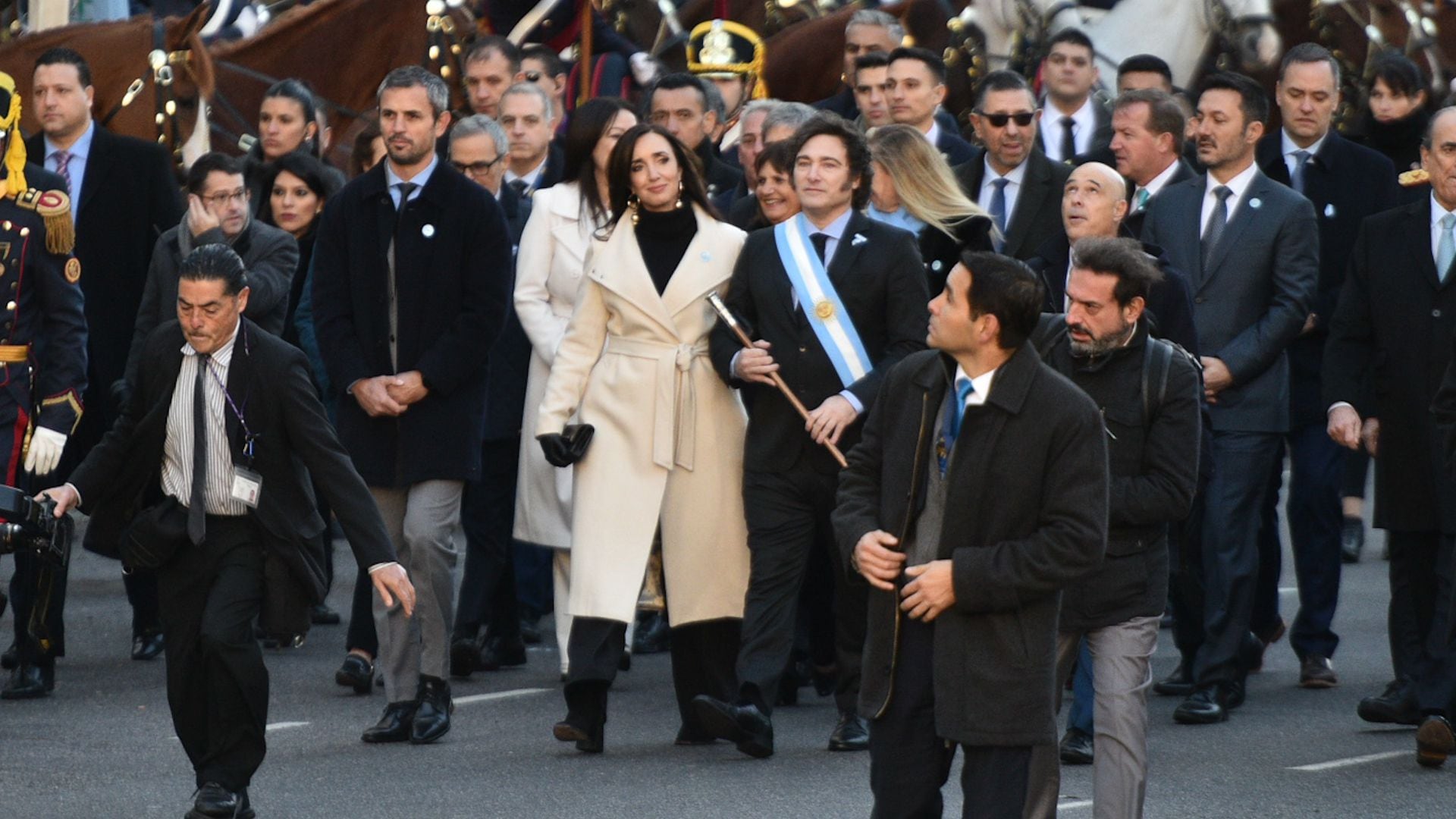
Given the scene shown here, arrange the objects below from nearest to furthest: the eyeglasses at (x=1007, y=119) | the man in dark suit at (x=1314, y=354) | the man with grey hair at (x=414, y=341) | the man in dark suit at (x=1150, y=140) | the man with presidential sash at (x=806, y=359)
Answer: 1. the man with presidential sash at (x=806, y=359)
2. the man with grey hair at (x=414, y=341)
3. the man in dark suit at (x=1314, y=354)
4. the man in dark suit at (x=1150, y=140)
5. the eyeglasses at (x=1007, y=119)

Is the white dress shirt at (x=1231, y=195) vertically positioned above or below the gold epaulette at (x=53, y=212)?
above

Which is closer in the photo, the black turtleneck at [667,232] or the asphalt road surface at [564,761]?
the asphalt road surface at [564,761]

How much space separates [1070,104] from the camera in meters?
11.7

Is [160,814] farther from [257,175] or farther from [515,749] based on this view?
[257,175]

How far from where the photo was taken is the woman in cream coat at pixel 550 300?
9.34 metres

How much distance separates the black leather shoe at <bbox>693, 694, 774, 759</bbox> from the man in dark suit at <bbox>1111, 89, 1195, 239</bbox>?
273cm

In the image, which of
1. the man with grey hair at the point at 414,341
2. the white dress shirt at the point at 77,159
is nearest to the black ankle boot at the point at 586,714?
the man with grey hair at the point at 414,341

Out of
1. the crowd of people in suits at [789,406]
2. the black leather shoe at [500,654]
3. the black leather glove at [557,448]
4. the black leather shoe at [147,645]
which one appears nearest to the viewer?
the crowd of people in suits at [789,406]

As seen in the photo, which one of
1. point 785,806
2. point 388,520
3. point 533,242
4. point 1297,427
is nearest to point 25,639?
point 388,520

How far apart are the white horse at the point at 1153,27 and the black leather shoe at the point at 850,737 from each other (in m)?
7.01

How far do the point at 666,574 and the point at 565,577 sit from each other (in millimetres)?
1050

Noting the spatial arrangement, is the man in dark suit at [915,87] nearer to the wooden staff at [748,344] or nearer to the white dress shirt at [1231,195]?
the white dress shirt at [1231,195]

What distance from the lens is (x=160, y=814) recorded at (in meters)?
7.36

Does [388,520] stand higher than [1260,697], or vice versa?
[388,520]
